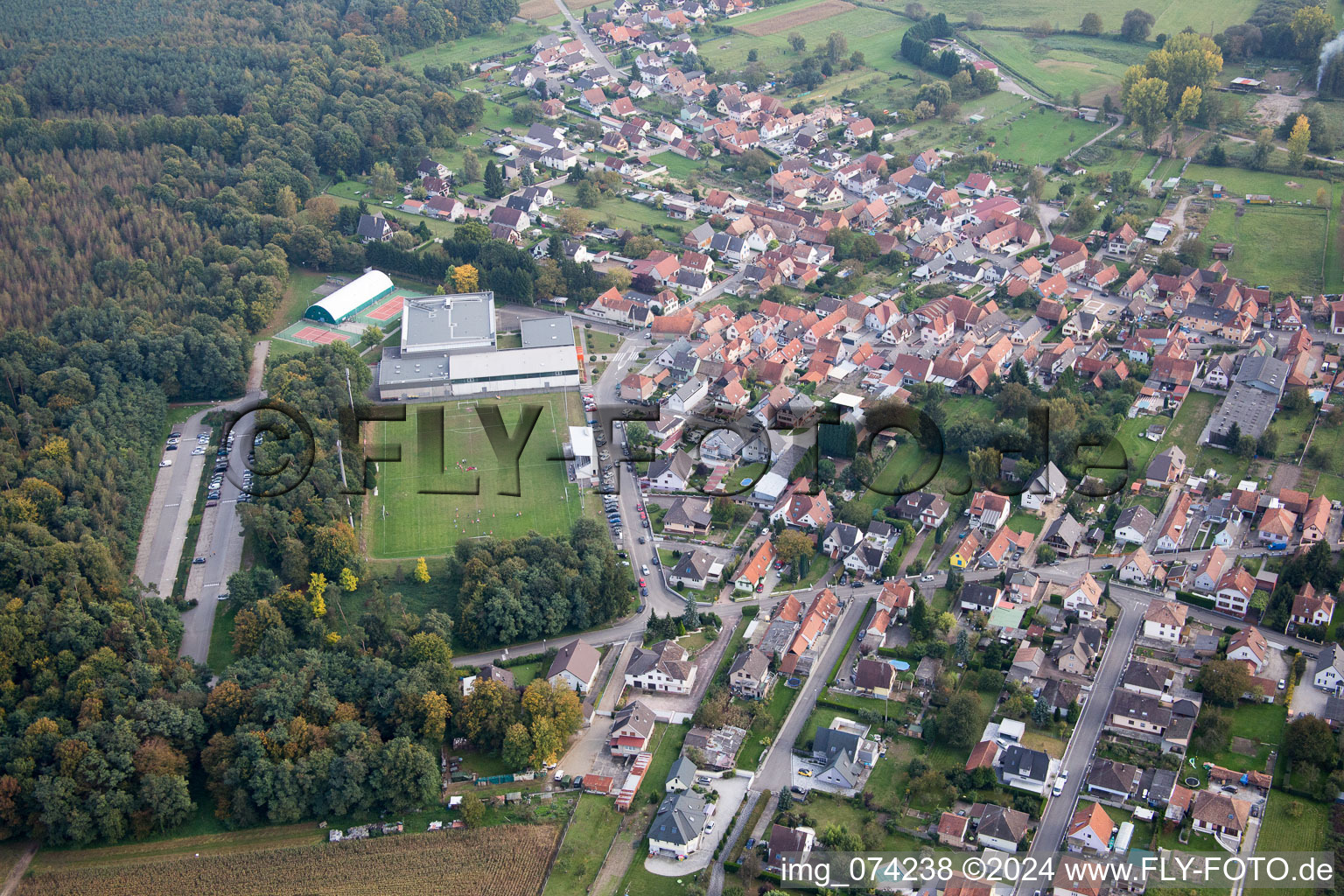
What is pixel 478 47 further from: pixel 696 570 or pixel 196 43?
pixel 696 570

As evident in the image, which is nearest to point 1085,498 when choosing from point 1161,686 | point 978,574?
point 978,574

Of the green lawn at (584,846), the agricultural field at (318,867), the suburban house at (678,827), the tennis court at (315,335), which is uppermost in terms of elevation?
the tennis court at (315,335)

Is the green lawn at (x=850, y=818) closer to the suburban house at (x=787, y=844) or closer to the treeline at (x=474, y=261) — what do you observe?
the suburban house at (x=787, y=844)

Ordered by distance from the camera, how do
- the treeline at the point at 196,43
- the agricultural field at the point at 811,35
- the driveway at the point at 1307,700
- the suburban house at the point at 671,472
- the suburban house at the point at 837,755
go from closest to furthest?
1. the suburban house at the point at 837,755
2. the driveway at the point at 1307,700
3. the suburban house at the point at 671,472
4. the treeline at the point at 196,43
5. the agricultural field at the point at 811,35

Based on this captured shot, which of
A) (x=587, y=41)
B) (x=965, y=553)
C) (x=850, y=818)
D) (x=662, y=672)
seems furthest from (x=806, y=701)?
(x=587, y=41)

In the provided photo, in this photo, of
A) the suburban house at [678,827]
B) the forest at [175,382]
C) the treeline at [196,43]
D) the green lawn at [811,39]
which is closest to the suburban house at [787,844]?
the suburban house at [678,827]

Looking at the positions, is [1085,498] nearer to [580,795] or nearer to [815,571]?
[815,571]

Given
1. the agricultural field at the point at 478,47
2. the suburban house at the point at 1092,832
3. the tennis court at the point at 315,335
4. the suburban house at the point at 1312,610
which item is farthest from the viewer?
the agricultural field at the point at 478,47
